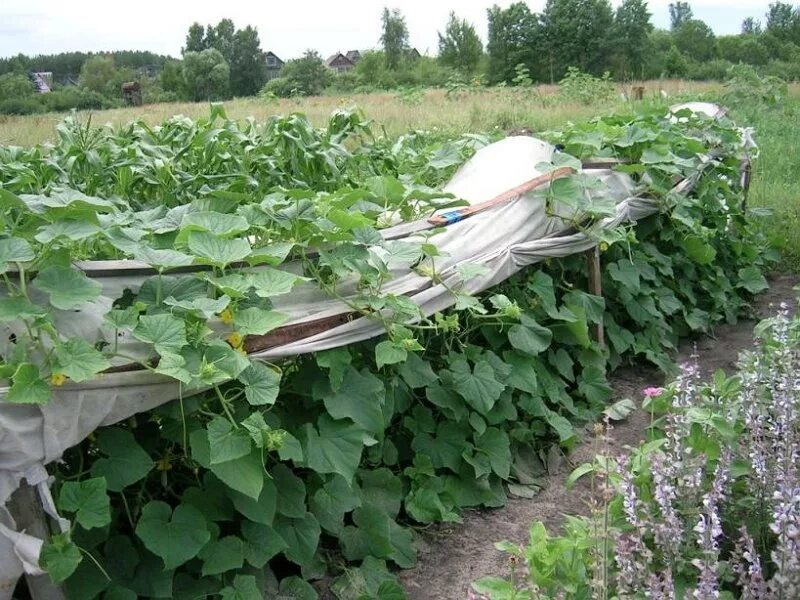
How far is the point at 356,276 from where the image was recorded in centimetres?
295

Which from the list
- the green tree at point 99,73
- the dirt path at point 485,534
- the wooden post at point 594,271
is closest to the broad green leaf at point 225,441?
the dirt path at point 485,534

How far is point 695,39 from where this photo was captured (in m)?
53.5

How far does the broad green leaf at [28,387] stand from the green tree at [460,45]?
49919 mm

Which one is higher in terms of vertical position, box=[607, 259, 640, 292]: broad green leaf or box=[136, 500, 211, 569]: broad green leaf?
box=[607, 259, 640, 292]: broad green leaf

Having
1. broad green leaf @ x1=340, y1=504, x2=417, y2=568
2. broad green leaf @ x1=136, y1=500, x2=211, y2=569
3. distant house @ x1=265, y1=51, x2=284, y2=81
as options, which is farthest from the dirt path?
distant house @ x1=265, y1=51, x2=284, y2=81

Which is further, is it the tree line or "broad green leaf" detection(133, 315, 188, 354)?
the tree line

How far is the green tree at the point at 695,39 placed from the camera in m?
51.8

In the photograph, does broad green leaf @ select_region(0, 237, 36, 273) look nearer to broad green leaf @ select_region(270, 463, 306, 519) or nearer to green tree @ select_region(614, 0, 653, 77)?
broad green leaf @ select_region(270, 463, 306, 519)

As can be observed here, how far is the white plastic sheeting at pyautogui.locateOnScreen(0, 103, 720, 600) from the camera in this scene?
216 cm

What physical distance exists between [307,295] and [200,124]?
185 centimetres

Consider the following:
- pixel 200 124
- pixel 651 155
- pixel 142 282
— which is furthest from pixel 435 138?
pixel 142 282

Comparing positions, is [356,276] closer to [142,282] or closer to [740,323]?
[142,282]

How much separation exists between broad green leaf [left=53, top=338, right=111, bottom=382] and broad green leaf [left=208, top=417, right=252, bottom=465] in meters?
0.34

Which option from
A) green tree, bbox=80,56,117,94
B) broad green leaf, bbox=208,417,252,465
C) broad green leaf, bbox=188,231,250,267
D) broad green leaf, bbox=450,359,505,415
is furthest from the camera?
green tree, bbox=80,56,117,94
